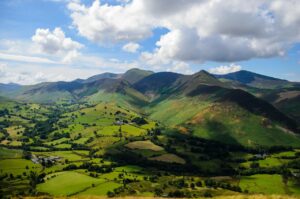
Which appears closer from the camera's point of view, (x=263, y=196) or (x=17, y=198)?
(x=263, y=196)

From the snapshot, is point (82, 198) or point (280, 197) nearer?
point (280, 197)

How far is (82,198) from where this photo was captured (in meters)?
47.2

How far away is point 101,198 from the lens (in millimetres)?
47656

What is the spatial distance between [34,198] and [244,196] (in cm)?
2776

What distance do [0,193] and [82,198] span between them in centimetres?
1063

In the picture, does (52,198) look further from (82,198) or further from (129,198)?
(129,198)

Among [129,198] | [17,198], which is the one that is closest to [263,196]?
[129,198]

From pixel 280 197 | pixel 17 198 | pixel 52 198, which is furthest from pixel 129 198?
pixel 280 197

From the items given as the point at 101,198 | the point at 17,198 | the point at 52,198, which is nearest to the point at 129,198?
the point at 101,198

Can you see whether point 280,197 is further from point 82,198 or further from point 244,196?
point 82,198

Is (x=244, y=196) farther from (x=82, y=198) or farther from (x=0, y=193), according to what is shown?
(x=0, y=193)

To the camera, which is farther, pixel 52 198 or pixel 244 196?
pixel 52 198

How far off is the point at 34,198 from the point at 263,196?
1178 inches

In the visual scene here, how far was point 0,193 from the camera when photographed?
46.3 meters
